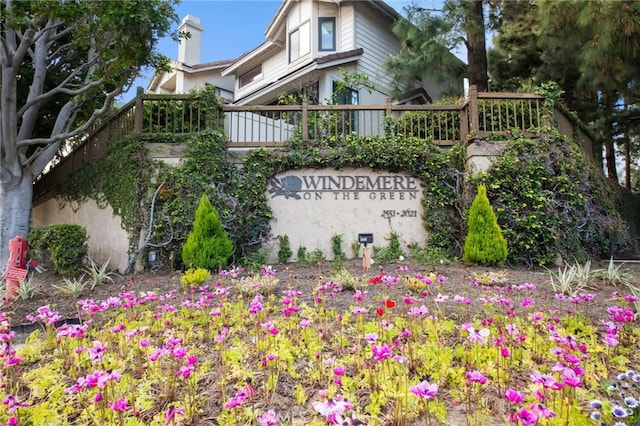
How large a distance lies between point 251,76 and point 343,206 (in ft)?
36.0

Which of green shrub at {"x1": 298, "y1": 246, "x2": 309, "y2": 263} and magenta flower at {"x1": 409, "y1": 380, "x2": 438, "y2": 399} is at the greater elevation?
green shrub at {"x1": 298, "y1": 246, "x2": 309, "y2": 263}

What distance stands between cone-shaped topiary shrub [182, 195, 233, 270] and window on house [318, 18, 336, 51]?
8.71 m

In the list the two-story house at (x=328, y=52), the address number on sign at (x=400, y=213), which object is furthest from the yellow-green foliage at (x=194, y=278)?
the two-story house at (x=328, y=52)

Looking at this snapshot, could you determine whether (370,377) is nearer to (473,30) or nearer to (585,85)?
(473,30)

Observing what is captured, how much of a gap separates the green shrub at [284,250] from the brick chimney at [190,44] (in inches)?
521

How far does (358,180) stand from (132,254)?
422 centimetres

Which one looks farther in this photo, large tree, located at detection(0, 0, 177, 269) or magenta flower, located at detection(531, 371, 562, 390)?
large tree, located at detection(0, 0, 177, 269)

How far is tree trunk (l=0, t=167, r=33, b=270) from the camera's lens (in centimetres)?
748

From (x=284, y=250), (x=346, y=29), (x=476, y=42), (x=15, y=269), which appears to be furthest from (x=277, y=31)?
(x=15, y=269)

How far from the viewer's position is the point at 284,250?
718 centimetres

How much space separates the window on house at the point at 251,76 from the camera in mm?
15766

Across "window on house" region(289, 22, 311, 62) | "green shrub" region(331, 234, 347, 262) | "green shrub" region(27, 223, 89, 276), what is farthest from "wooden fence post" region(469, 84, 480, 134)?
"window on house" region(289, 22, 311, 62)

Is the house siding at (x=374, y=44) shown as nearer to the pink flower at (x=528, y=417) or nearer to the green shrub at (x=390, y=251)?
the green shrub at (x=390, y=251)

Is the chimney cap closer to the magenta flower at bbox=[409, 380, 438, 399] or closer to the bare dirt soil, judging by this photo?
the bare dirt soil
